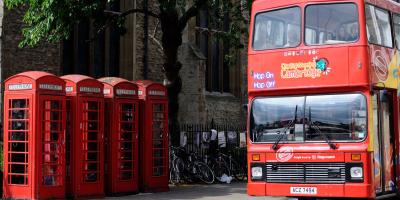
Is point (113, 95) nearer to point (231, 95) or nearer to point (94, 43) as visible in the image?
point (94, 43)

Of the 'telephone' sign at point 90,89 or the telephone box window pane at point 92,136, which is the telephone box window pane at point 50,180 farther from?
the 'telephone' sign at point 90,89

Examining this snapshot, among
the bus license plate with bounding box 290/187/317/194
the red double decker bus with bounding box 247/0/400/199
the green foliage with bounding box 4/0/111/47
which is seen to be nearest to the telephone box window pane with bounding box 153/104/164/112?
the green foliage with bounding box 4/0/111/47

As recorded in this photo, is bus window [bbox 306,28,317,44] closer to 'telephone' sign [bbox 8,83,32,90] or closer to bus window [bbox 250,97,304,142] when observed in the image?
bus window [bbox 250,97,304,142]

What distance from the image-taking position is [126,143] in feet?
52.0

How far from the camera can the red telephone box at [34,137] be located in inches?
534

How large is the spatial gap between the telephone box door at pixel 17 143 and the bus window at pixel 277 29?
497cm

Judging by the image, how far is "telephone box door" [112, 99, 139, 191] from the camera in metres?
15.5

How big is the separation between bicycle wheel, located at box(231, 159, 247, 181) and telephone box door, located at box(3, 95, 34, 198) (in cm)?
848

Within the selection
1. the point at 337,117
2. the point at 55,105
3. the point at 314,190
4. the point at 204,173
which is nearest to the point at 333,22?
the point at 337,117

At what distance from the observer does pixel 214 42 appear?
29344 millimetres

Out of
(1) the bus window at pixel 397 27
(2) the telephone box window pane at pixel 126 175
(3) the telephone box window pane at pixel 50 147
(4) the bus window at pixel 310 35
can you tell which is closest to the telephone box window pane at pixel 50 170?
(3) the telephone box window pane at pixel 50 147

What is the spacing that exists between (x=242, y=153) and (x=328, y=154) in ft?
35.4

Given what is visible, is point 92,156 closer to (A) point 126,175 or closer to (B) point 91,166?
(B) point 91,166

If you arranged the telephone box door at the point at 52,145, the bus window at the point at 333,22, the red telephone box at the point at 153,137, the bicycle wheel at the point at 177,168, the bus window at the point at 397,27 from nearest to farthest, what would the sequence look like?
the bus window at the point at 333,22, the bus window at the point at 397,27, the telephone box door at the point at 52,145, the red telephone box at the point at 153,137, the bicycle wheel at the point at 177,168
